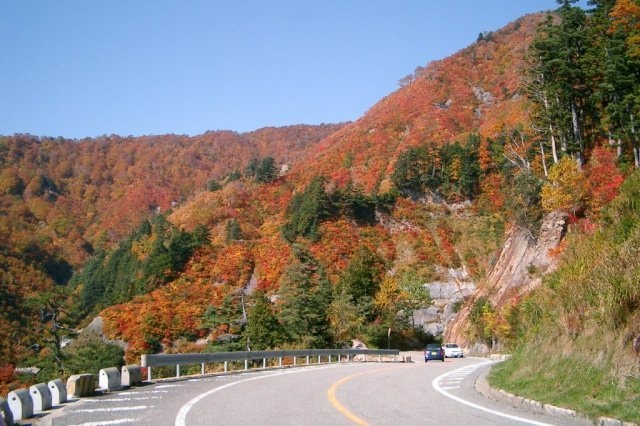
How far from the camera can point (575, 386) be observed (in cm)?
1126

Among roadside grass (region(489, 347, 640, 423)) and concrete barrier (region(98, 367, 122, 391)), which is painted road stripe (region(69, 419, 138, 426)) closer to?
concrete barrier (region(98, 367, 122, 391))

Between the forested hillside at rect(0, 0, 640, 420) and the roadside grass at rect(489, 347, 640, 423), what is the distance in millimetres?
790

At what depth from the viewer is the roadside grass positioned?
30.4ft

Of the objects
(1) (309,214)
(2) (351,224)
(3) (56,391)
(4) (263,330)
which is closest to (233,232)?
(1) (309,214)

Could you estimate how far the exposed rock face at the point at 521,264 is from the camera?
155 ft

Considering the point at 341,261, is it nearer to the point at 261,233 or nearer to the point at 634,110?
the point at 261,233

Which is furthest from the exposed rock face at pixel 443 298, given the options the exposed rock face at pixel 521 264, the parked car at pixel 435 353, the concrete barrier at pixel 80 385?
the concrete barrier at pixel 80 385

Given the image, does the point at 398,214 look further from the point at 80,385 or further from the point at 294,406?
the point at 294,406

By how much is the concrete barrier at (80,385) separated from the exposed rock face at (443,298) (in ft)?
202

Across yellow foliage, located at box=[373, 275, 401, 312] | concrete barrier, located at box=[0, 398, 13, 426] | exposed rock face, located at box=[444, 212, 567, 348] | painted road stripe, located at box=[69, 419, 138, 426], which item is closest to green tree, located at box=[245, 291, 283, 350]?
yellow foliage, located at box=[373, 275, 401, 312]

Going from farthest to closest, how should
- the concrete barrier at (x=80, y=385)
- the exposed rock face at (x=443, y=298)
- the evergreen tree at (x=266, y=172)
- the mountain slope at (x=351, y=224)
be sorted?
the evergreen tree at (x=266, y=172) < the mountain slope at (x=351, y=224) < the exposed rock face at (x=443, y=298) < the concrete barrier at (x=80, y=385)

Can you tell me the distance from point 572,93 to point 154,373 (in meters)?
35.1

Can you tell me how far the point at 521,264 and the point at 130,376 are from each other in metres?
40.3

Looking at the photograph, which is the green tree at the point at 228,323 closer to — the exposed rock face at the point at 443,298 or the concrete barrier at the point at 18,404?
the exposed rock face at the point at 443,298
